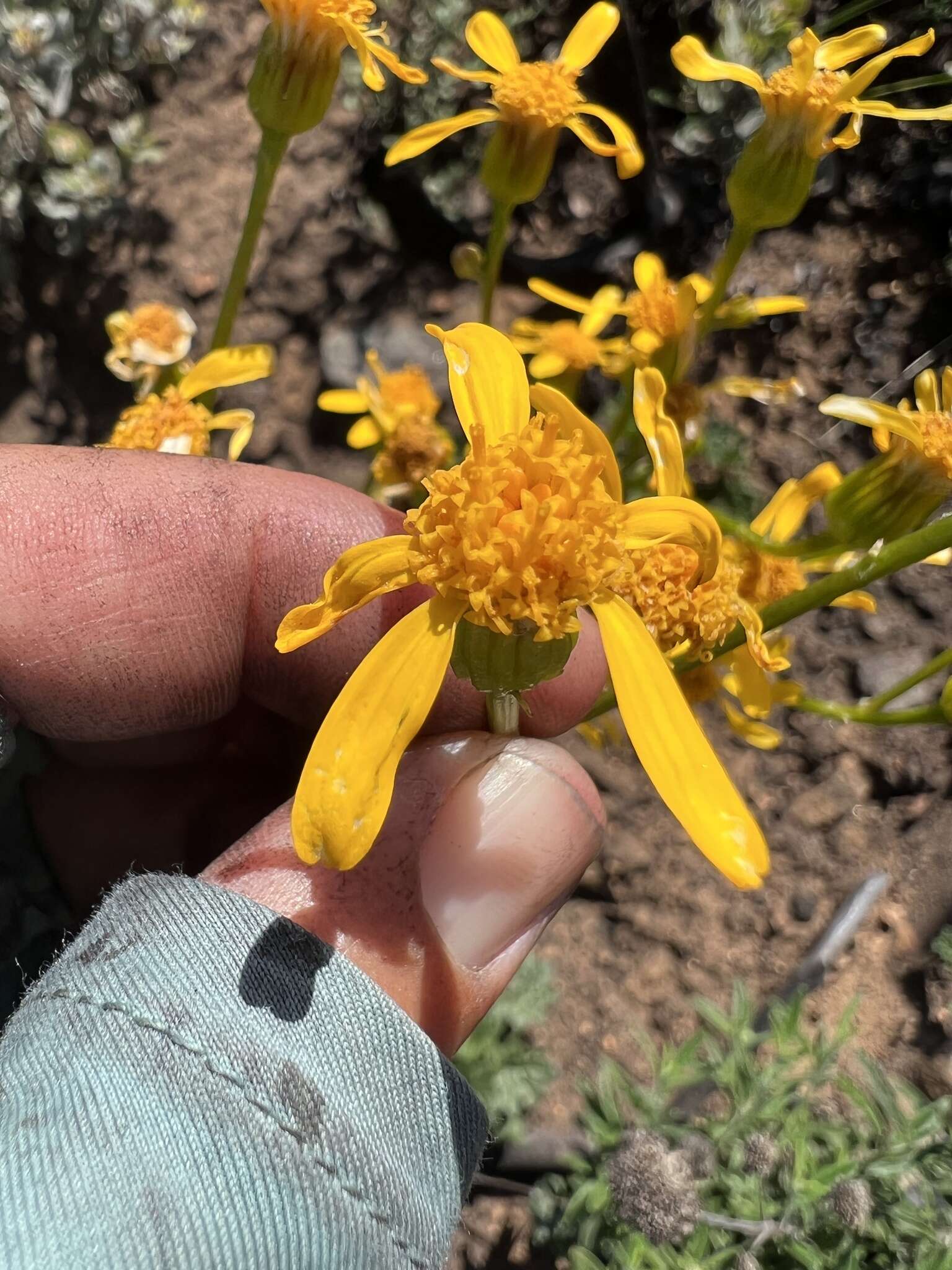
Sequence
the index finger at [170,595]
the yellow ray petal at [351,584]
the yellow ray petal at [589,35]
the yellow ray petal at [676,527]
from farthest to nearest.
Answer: the yellow ray petal at [589,35]
the index finger at [170,595]
the yellow ray petal at [676,527]
the yellow ray petal at [351,584]

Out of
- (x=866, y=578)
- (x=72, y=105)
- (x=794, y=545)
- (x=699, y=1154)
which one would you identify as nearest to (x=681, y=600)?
(x=794, y=545)

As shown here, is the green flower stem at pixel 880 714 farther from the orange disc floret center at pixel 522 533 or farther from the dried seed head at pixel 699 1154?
the dried seed head at pixel 699 1154

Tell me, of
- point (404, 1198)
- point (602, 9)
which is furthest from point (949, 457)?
point (404, 1198)

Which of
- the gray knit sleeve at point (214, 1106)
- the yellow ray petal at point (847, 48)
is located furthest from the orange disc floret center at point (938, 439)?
the gray knit sleeve at point (214, 1106)

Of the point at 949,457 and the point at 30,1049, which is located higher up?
the point at 949,457

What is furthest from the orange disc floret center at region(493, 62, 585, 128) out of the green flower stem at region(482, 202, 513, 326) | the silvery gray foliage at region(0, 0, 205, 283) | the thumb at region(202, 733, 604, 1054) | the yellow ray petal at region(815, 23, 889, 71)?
the silvery gray foliage at region(0, 0, 205, 283)

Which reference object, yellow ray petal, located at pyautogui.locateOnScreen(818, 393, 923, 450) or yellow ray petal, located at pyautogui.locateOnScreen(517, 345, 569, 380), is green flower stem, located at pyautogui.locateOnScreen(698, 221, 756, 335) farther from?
yellow ray petal, located at pyautogui.locateOnScreen(517, 345, 569, 380)

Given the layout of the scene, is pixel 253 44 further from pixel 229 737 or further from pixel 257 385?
pixel 229 737
